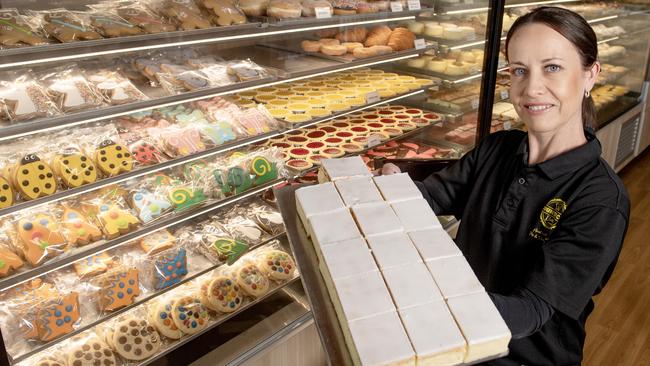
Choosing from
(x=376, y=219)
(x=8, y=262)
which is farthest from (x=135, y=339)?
(x=376, y=219)

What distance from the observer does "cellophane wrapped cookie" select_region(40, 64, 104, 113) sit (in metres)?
1.96

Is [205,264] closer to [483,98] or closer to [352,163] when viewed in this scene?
[352,163]

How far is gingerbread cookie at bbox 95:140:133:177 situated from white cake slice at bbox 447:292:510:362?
4.95ft

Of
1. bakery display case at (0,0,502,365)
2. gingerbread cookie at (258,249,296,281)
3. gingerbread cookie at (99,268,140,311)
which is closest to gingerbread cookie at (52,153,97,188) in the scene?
bakery display case at (0,0,502,365)

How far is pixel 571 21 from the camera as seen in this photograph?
143cm

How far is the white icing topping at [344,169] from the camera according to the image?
5.41 feet

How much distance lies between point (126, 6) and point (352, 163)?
4.19 feet

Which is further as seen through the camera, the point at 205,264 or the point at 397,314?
the point at 205,264

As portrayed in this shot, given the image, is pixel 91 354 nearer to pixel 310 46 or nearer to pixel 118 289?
pixel 118 289

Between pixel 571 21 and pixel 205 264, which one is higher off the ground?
pixel 571 21

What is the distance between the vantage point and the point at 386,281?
3.97ft

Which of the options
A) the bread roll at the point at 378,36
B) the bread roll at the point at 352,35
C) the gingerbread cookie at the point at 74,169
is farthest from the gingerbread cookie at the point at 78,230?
the bread roll at the point at 378,36

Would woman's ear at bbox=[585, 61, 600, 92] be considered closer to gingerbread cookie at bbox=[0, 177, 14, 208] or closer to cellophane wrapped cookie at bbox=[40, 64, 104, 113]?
cellophane wrapped cookie at bbox=[40, 64, 104, 113]

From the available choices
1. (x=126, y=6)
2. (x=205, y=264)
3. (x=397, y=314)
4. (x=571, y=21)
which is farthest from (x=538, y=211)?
(x=126, y=6)
